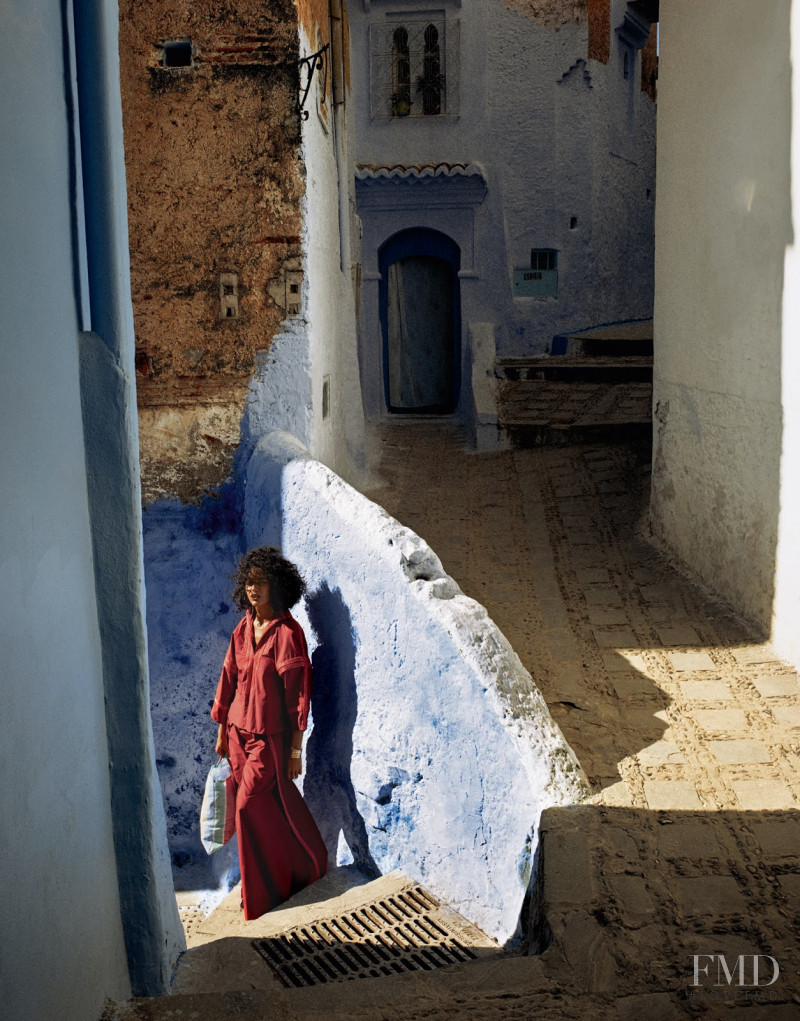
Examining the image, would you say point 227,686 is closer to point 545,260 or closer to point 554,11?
point 545,260

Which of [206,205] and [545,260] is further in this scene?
[545,260]

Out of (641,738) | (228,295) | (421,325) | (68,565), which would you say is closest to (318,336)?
(228,295)

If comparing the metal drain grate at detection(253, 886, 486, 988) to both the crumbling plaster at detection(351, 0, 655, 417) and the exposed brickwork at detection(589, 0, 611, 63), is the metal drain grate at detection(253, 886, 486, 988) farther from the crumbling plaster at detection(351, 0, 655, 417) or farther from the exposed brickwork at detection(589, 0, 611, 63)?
the exposed brickwork at detection(589, 0, 611, 63)

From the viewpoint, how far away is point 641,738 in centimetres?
472

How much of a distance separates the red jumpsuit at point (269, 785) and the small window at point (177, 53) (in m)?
3.48

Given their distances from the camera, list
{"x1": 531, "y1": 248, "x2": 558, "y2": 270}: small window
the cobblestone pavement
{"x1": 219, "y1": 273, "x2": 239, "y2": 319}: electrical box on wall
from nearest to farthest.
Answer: the cobblestone pavement
{"x1": 219, "y1": 273, "x2": 239, "y2": 319}: electrical box on wall
{"x1": 531, "y1": 248, "x2": 558, "y2": 270}: small window

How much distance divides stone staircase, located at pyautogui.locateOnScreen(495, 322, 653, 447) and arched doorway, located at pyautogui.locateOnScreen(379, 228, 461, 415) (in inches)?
77.2

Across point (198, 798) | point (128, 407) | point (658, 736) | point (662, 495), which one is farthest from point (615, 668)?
point (128, 407)

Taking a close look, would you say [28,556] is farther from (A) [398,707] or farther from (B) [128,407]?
(A) [398,707]

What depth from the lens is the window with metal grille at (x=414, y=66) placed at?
14.8 metres

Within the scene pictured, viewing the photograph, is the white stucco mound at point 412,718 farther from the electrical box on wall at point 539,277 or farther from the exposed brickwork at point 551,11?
the exposed brickwork at point 551,11

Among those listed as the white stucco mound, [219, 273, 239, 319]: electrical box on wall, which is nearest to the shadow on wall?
the white stucco mound

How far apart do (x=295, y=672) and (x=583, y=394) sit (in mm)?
7037

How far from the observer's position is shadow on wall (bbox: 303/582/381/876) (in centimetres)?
524
